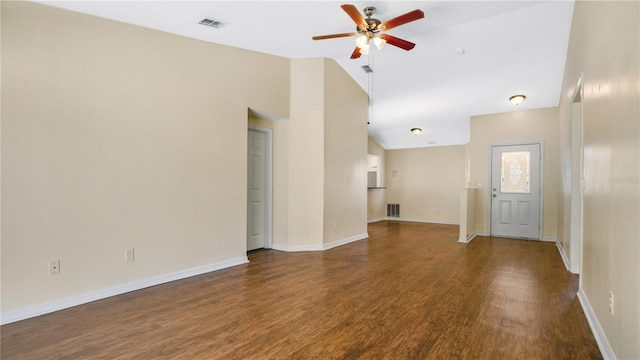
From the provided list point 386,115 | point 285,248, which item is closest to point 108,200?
point 285,248

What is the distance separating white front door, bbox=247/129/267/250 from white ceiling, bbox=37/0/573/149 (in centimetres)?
144

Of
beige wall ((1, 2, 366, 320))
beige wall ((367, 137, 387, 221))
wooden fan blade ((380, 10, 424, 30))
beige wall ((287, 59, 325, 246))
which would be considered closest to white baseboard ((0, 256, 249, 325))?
beige wall ((1, 2, 366, 320))

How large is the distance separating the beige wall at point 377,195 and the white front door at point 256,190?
464 centimetres

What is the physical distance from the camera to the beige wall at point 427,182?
9141 millimetres

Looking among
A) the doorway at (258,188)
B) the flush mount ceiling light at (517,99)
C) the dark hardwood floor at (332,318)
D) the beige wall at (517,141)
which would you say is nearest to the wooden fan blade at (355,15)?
the doorway at (258,188)

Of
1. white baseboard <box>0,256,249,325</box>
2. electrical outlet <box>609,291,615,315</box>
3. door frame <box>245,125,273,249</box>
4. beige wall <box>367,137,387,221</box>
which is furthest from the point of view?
beige wall <box>367,137,387,221</box>

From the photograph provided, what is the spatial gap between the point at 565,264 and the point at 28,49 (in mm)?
6477

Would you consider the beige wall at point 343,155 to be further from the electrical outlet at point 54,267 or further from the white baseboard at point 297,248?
the electrical outlet at point 54,267

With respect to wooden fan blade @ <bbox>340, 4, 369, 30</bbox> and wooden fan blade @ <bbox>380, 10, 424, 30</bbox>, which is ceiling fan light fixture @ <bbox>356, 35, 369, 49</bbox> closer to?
wooden fan blade @ <bbox>340, 4, 369, 30</bbox>

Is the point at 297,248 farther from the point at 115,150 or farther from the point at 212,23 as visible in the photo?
the point at 212,23

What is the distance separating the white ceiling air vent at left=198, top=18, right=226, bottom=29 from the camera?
3.46 m

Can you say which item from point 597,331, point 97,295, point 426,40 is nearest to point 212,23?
point 426,40

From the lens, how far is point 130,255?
3273 millimetres

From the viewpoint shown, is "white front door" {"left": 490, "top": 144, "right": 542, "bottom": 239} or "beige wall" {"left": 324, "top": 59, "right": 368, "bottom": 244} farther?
"white front door" {"left": 490, "top": 144, "right": 542, "bottom": 239}
